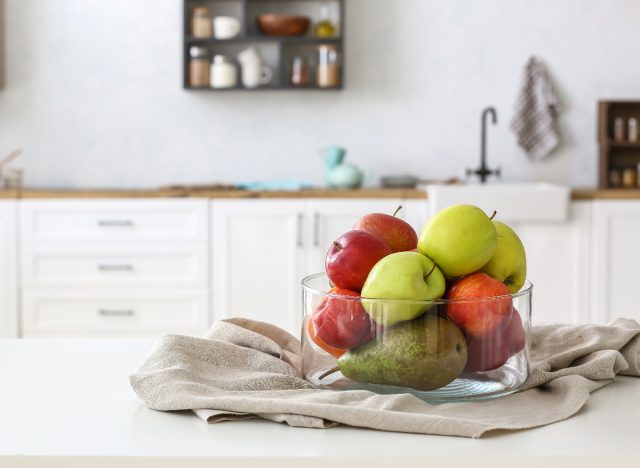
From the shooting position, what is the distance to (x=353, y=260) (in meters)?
1.02

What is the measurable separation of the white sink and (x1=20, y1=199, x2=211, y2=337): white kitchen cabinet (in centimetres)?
100

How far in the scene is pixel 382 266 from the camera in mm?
980

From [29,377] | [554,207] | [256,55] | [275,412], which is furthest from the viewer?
[256,55]

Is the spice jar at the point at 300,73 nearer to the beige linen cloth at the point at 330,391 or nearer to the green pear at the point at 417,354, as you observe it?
the beige linen cloth at the point at 330,391

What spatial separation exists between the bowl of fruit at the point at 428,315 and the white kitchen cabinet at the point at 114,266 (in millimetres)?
2960

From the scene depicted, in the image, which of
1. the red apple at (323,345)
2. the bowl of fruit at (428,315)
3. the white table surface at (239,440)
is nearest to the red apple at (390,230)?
the bowl of fruit at (428,315)

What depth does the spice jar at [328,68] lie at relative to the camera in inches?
171

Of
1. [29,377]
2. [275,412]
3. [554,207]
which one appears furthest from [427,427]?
[554,207]

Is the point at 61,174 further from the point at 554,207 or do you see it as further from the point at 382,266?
the point at 382,266

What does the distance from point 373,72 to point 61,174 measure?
158 cm

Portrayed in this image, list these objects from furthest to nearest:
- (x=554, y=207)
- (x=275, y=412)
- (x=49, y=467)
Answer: (x=554, y=207), (x=275, y=412), (x=49, y=467)

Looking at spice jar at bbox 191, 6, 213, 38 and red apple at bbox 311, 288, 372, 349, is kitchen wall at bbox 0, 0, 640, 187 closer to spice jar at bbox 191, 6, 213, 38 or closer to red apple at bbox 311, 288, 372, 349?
spice jar at bbox 191, 6, 213, 38

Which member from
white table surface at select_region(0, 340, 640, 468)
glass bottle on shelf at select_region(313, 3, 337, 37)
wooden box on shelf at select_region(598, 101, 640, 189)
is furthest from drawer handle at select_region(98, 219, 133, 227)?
white table surface at select_region(0, 340, 640, 468)

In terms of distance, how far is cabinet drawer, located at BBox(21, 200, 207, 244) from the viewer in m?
3.96
